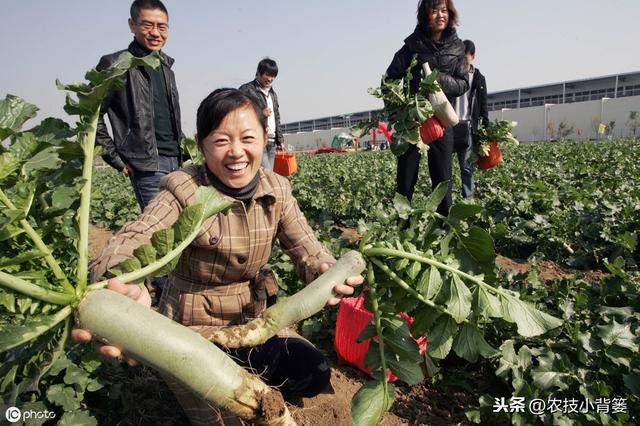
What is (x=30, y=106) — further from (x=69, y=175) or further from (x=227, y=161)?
(x=227, y=161)

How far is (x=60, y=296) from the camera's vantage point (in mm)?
1122

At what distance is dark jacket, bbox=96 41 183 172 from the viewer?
9.37 ft

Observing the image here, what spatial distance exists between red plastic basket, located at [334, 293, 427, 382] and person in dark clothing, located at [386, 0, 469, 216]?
1.49 metres

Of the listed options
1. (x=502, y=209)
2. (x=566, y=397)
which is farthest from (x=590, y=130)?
(x=566, y=397)

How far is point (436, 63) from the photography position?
3414mm

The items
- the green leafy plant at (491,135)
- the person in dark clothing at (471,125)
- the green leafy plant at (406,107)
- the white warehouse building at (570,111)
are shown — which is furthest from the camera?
the white warehouse building at (570,111)

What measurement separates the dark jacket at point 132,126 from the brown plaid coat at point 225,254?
1.37 metres

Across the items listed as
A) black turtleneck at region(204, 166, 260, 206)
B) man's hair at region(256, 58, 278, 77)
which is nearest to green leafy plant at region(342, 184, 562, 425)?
black turtleneck at region(204, 166, 260, 206)

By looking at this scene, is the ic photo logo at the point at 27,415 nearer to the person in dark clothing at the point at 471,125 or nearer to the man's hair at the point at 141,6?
the man's hair at the point at 141,6

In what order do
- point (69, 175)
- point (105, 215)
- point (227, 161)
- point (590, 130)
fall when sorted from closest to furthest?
point (69, 175) → point (227, 161) → point (105, 215) → point (590, 130)

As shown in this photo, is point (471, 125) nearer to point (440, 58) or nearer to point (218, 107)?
point (440, 58)

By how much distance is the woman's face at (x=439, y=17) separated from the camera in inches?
130

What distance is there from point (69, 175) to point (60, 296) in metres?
0.38

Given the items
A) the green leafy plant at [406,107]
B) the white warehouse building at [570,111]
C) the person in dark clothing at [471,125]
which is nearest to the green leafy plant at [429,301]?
the green leafy plant at [406,107]
